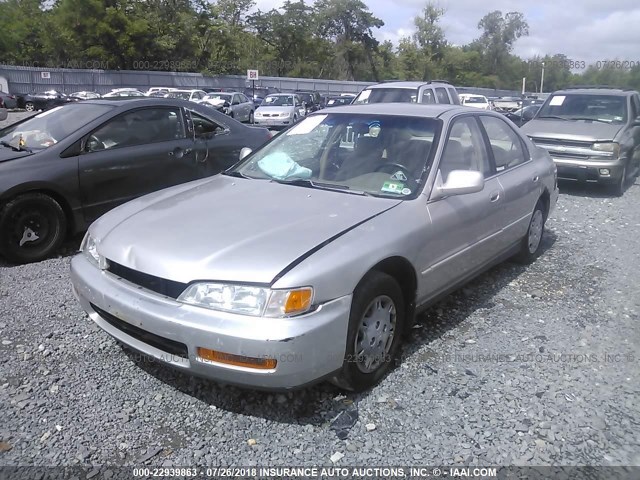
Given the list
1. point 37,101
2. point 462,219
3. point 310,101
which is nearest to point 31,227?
point 462,219

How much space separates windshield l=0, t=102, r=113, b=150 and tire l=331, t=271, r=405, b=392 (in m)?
3.94

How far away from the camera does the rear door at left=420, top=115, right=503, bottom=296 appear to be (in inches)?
135

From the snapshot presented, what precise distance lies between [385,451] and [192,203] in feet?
6.23

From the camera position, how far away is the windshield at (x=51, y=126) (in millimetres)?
5363

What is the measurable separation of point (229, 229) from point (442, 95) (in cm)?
1102

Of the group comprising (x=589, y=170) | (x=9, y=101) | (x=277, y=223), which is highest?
(x=9, y=101)

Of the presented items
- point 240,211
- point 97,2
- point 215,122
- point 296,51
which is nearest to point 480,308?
point 240,211

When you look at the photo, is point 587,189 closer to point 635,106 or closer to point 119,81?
point 635,106

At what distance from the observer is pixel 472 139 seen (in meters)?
4.13

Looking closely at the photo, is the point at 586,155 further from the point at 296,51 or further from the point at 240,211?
the point at 296,51

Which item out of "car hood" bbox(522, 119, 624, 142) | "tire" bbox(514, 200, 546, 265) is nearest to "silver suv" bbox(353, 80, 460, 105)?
"car hood" bbox(522, 119, 624, 142)

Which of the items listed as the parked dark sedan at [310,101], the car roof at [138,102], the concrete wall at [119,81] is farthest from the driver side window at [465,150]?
the concrete wall at [119,81]

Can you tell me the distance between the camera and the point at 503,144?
4.64 m

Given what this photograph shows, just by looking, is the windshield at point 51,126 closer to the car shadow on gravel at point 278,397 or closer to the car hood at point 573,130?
the car shadow on gravel at point 278,397
